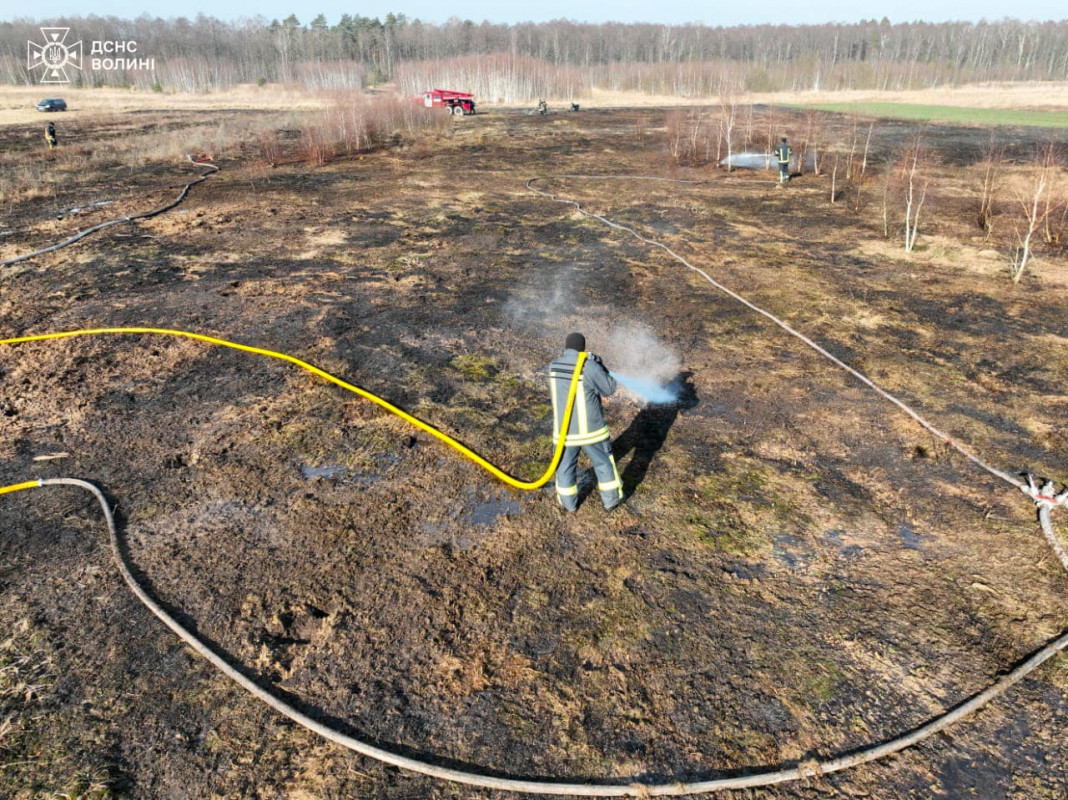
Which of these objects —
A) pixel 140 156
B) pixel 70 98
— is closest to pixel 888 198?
pixel 140 156

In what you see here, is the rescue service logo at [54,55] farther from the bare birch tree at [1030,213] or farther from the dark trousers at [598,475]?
the dark trousers at [598,475]

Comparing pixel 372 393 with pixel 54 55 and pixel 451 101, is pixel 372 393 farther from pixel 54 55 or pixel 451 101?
pixel 54 55

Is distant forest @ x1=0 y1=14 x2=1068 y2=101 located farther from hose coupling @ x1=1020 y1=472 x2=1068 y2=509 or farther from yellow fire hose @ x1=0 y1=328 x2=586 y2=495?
hose coupling @ x1=1020 y1=472 x2=1068 y2=509

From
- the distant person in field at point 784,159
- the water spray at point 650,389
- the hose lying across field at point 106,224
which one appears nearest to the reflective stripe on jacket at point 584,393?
the water spray at point 650,389

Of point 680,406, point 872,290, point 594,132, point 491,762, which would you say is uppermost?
point 594,132

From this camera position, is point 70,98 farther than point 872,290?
Yes

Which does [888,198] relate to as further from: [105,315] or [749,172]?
[105,315]

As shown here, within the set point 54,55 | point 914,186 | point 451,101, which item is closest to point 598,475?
point 914,186
